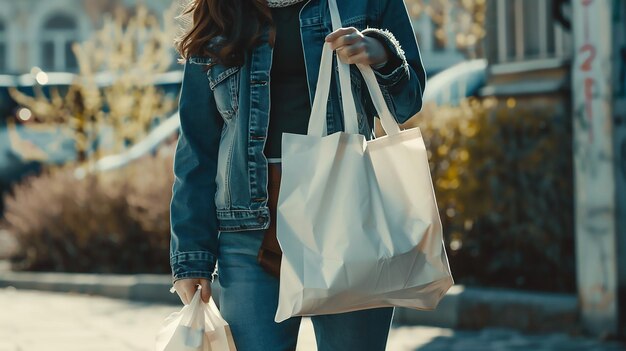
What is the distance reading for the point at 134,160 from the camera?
13188 mm

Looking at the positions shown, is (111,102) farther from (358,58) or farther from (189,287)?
(358,58)

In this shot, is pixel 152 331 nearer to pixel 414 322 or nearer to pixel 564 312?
pixel 414 322

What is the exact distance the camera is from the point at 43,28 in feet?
157

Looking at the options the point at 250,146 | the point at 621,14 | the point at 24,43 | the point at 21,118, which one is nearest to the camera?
the point at 250,146

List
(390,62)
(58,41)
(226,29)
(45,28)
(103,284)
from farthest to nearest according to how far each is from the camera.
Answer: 1. (45,28)
2. (58,41)
3. (103,284)
4. (226,29)
5. (390,62)

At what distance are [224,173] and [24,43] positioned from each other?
4579cm

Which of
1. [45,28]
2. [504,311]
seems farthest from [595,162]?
[45,28]

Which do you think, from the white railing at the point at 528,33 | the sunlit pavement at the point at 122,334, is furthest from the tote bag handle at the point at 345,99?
the white railing at the point at 528,33

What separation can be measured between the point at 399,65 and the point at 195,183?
57cm

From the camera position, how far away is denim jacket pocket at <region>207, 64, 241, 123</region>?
9.33 ft

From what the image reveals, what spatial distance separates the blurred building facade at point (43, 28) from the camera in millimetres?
46625

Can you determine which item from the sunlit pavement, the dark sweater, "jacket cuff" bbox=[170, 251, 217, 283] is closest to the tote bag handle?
the dark sweater

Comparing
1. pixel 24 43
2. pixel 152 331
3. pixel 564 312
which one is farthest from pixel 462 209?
pixel 24 43

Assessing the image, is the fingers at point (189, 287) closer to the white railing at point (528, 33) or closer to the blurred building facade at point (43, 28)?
the white railing at point (528, 33)
